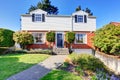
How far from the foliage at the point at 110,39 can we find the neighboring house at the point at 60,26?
238 inches

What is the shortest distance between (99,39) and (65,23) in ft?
23.5

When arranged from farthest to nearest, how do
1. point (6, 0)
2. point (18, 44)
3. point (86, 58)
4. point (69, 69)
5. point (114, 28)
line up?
point (18, 44), point (6, 0), point (114, 28), point (86, 58), point (69, 69)

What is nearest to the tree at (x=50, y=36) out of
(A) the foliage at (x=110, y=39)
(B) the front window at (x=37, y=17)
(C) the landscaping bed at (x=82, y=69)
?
(B) the front window at (x=37, y=17)

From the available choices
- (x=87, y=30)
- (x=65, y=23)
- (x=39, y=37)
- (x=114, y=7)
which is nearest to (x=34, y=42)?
(x=39, y=37)

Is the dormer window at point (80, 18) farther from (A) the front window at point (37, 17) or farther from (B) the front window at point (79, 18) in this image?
(A) the front window at point (37, 17)

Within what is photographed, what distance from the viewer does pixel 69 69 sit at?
12.9 m

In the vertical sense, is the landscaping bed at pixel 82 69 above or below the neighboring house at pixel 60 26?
below

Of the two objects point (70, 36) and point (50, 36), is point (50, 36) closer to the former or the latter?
point (50, 36)

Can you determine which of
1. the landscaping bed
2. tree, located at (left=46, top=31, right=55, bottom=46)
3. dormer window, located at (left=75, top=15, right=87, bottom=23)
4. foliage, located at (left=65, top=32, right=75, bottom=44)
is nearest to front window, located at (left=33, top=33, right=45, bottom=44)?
tree, located at (left=46, top=31, right=55, bottom=46)

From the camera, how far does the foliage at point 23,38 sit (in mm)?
25047

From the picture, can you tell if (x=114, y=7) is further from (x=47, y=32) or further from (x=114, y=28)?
(x=47, y=32)

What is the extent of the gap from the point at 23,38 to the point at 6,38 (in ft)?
7.15

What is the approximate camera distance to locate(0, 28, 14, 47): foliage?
24656 mm

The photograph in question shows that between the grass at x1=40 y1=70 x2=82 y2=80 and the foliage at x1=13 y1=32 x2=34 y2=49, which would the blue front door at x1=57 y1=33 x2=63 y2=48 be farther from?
the grass at x1=40 y1=70 x2=82 y2=80
